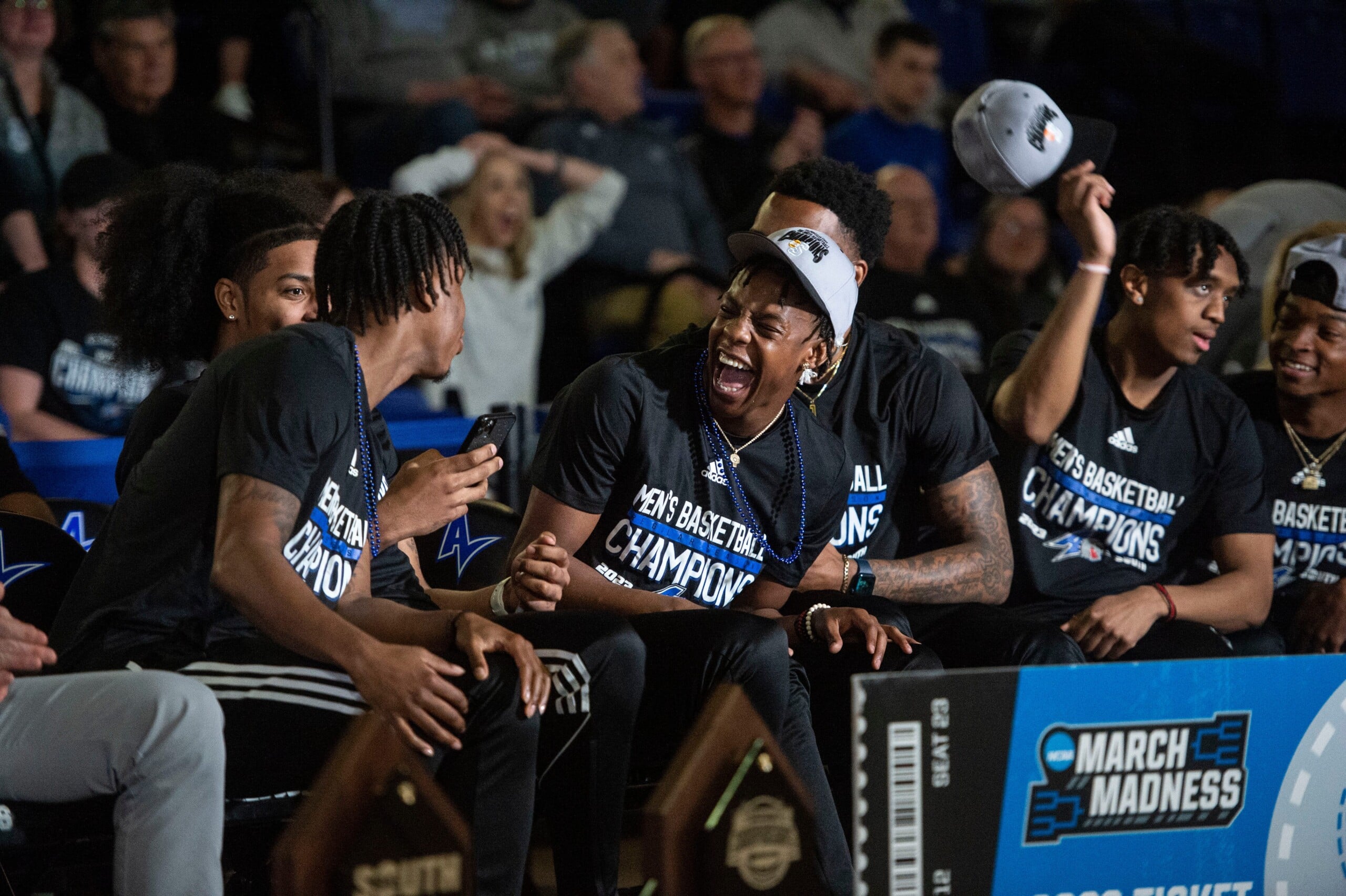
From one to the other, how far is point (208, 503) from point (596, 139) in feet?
12.9

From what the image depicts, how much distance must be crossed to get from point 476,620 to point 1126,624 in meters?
1.61

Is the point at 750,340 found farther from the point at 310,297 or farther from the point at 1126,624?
the point at 1126,624

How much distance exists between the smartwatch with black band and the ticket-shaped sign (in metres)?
0.93

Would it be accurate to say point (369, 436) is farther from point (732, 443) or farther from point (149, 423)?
point (732, 443)

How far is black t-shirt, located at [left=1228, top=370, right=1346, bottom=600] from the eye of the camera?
3.52m

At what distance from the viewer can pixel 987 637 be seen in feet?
9.54

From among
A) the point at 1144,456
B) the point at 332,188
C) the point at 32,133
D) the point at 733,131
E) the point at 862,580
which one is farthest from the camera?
the point at 733,131

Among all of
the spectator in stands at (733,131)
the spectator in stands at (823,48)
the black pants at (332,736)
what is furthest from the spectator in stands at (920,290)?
the black pants at (332,736)

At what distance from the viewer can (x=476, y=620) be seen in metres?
2.20

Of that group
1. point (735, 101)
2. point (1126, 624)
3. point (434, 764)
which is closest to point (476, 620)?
point (434, 764)

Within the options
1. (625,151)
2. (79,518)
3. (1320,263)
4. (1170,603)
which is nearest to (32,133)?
(79,518)

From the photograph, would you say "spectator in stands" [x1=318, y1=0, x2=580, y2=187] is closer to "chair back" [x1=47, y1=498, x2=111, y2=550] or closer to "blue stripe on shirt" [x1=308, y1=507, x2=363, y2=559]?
"chair back" [x1=47, y1=498, x2=111, y2=550]

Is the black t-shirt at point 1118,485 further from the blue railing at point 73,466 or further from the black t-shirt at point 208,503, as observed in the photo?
the black t-shirt at point 208,503

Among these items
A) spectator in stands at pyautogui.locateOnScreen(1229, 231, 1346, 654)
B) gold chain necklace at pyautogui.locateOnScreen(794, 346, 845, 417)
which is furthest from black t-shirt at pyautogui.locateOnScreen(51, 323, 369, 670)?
spectator in stands at pyautogui.locateOnScreen(1229, 231, 1346, 654)
